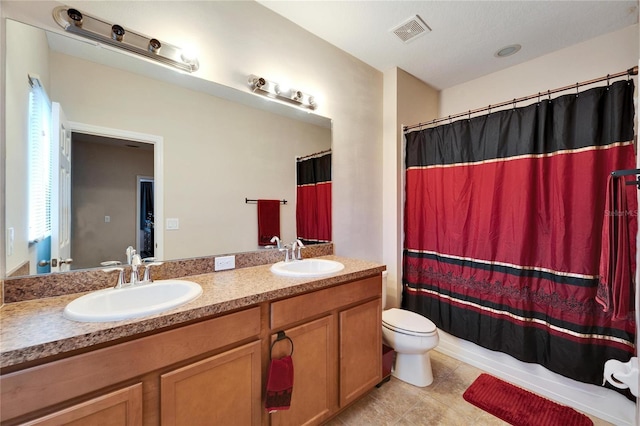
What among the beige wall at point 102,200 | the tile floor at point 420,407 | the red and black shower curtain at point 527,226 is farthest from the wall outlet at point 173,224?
the red and black shower curtain at point 527,226

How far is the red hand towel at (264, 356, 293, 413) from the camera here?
126 centimetres

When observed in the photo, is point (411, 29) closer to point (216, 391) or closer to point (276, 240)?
point (276, 240)

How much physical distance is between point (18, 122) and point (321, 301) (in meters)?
1.63

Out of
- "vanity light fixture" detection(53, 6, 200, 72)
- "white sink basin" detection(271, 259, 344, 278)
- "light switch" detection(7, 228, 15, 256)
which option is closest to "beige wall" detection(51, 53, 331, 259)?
"vanity light fixture" detection(53, 6, 200, 72)

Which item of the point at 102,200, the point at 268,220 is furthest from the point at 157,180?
the point at 268,220

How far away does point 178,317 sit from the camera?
1023 mm

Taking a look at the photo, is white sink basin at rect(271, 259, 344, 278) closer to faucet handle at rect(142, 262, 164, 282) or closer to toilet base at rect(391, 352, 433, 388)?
faucet handle at rect(142, 262, 164, 282)

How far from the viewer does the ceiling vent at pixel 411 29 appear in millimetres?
1939

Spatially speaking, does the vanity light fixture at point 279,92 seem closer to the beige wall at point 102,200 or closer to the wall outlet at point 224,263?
the beige wall at point 102,200

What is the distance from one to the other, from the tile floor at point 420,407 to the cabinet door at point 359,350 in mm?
143

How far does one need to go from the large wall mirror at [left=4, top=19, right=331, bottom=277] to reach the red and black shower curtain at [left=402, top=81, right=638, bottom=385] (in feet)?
5.07

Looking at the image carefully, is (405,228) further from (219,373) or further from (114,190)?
(114,190)

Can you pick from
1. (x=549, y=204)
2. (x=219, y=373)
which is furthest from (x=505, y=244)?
(x=219, y=373)

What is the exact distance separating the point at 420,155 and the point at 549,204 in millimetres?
1061
